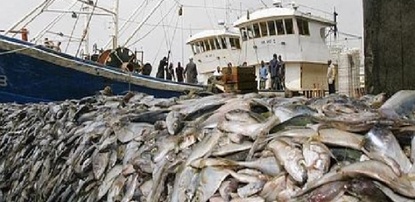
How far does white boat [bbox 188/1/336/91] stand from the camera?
34156 mm

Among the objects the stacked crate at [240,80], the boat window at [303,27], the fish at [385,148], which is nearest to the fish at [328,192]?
the fish at [385,148]

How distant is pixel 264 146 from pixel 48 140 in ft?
11.5

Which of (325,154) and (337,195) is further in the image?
(325,154)

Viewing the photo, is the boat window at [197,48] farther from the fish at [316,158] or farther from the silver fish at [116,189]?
the fish at [316,158]

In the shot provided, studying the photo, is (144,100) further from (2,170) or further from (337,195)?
(337,195)

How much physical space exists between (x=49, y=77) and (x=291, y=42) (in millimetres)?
19196

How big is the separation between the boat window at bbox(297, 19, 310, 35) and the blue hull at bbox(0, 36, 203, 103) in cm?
1844

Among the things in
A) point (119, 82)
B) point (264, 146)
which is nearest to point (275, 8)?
point (119, 82)

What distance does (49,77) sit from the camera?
663 inches

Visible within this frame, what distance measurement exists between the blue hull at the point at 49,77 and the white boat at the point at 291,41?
690 inches

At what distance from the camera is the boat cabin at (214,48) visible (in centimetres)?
4056

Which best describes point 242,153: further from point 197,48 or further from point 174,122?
point 197,48

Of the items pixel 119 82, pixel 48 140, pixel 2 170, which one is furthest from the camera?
pixel 119 82

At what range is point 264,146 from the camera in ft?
10.5
